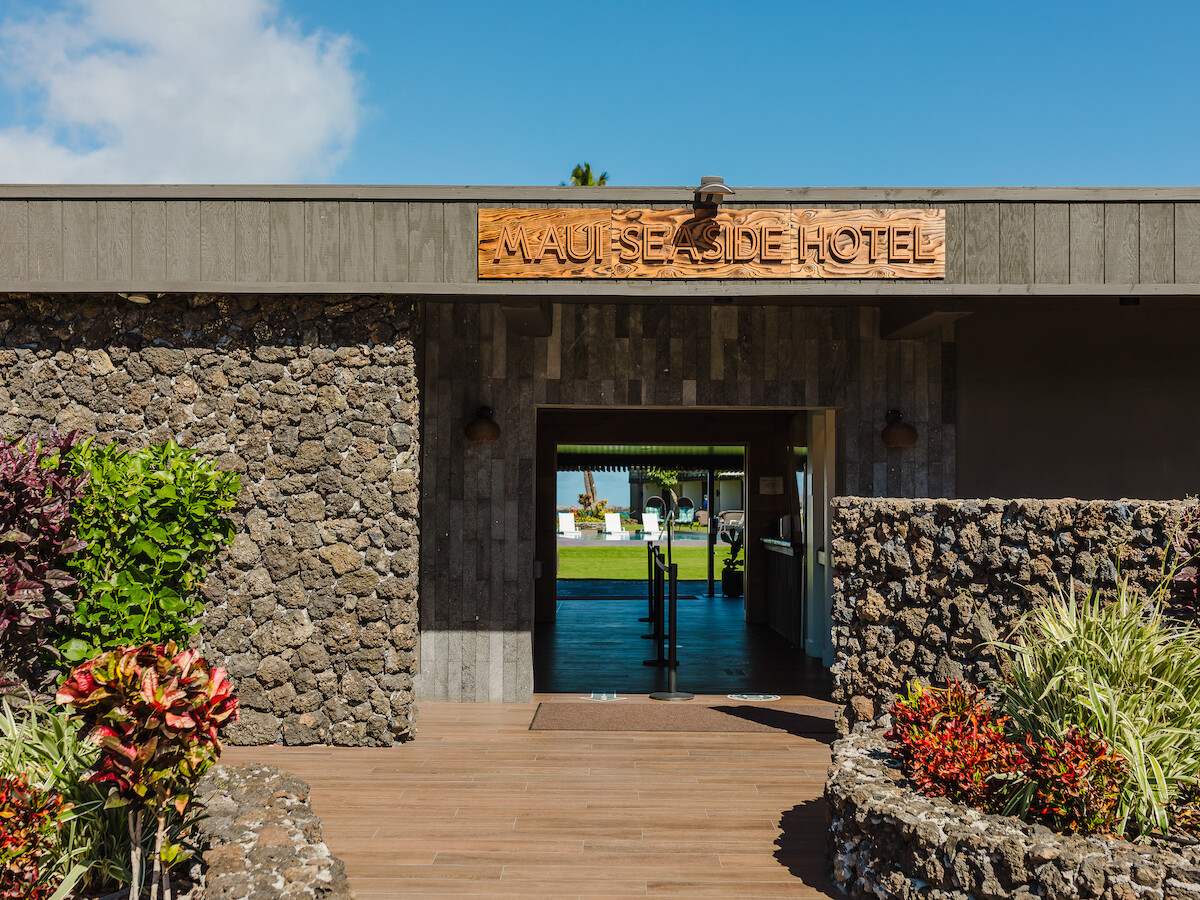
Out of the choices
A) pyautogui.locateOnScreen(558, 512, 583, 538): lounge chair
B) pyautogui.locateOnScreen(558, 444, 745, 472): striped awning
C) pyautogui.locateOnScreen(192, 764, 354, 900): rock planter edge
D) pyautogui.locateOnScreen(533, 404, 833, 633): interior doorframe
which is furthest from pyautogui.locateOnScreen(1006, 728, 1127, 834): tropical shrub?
pyautogui.locateOnScreen(558, 512, 583, 538): lounge chair

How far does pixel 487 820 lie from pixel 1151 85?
46.3ft

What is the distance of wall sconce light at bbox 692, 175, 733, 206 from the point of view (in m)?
5.64

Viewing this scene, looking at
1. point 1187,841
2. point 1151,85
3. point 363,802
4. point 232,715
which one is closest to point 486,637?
point 363,802

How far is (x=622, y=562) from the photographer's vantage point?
72.0 feet

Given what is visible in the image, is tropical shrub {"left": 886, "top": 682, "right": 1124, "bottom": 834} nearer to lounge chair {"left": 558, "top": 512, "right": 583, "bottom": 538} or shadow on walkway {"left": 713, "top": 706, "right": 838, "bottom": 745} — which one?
shadow on walkway {"left": 713, "top": 706, "right": 838, "bottom": 745}

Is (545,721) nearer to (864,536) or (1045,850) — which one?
(864,536)

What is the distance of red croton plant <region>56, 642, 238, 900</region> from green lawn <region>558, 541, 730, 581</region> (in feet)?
47.7

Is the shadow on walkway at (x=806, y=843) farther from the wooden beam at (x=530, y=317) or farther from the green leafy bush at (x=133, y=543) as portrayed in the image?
the wooden beam at (x=530, y=317)

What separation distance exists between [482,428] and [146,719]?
168 inches

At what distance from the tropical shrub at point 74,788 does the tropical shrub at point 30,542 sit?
47cm

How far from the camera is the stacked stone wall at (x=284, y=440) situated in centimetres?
567

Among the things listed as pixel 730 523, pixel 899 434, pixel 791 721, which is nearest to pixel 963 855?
pixel 791 721

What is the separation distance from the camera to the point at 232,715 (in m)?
2.59

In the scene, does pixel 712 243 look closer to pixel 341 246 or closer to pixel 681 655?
pixel 341 246
